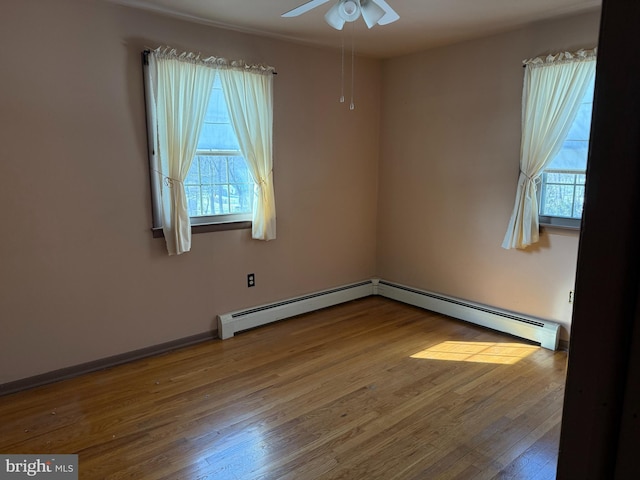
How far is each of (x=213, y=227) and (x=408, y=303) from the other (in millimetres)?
2213

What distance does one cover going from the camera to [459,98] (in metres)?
3.96

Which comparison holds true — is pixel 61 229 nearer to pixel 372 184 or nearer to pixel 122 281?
pixel 122 281

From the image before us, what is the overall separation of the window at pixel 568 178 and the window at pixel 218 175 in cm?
244

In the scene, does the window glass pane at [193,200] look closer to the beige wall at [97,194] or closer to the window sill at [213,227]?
the window sill at [213,227]

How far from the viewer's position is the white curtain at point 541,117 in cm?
316

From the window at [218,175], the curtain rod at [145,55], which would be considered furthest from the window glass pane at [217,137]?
the curtain rod at [145,55]

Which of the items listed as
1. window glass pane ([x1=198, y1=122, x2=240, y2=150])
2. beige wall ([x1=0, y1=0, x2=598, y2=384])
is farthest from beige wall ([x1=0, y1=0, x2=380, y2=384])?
window glass pane ([x1=198, y1=122, x2=240, y2=150])

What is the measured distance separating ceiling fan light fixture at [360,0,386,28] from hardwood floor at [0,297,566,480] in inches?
91.7

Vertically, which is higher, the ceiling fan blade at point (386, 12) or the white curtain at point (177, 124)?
the ceiling fan blade at point (386, 12)

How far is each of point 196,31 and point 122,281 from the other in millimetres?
1970

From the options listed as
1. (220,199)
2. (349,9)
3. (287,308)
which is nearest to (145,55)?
(220,199)

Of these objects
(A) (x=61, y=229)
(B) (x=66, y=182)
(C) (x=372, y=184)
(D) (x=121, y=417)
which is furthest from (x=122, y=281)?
(C) (x=372, y=184)

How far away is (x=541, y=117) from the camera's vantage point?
337 cm

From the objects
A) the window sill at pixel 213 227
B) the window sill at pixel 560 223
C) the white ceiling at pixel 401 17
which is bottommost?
the window sill at pixel 213 227
